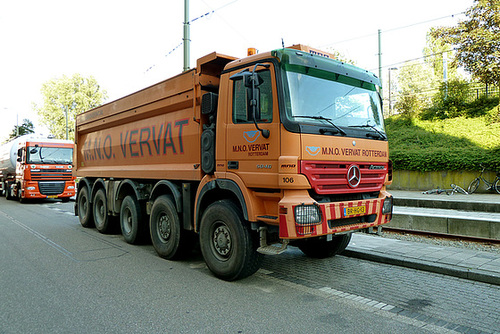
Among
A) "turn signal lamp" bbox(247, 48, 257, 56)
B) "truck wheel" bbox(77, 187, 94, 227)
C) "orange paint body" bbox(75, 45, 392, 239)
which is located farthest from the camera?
"truck wheel" bbox(77, 187, 94, 227)

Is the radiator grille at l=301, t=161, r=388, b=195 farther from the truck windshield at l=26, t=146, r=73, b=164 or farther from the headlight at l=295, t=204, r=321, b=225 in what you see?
the truck windshield at l=26, t=146, r=73, b=164

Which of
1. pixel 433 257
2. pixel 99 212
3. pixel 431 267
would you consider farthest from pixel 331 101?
→ pixel 99 212

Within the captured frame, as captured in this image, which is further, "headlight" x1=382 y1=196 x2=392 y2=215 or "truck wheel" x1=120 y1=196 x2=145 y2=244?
"truck wheel" x1=120 y1=196 x2=145 y2=244

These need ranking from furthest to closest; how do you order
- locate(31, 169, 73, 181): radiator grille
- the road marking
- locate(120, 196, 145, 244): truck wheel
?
locate(31, 169, 73, 181): radiator grille < locate(120, 196, 145, 244): truck wheel < the road marking

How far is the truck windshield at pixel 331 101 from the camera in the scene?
15.6 feet

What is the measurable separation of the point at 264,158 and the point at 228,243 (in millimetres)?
1309

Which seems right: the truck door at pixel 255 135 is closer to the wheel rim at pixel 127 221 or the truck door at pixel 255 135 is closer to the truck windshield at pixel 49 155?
the wheel rim at pixel 127 221

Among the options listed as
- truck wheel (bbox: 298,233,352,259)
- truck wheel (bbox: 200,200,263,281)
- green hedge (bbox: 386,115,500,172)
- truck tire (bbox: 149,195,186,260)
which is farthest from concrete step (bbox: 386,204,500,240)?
green hedge (bbox: 386,115,500,172)

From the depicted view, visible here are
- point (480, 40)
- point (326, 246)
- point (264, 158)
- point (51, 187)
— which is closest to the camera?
point (264, 158)

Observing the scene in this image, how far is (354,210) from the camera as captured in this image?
16.7 ft

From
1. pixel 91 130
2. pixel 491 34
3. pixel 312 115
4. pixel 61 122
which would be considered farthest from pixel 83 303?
pixel 61 122

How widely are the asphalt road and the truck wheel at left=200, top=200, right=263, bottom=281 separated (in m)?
0.22

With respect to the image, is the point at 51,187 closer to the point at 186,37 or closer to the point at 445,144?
the point at 186,37

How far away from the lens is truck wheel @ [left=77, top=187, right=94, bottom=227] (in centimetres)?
1016
